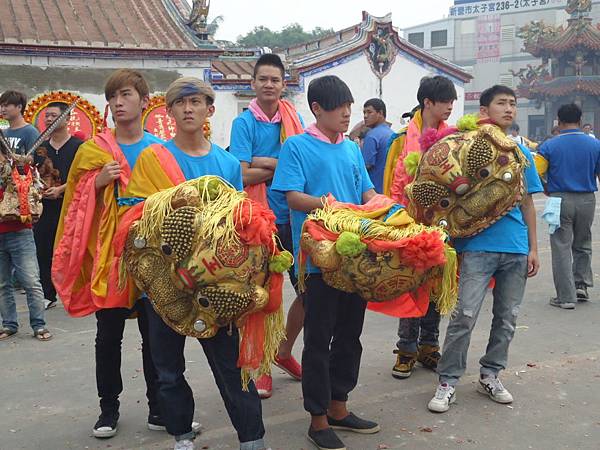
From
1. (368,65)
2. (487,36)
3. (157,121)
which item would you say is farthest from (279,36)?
(157,121)

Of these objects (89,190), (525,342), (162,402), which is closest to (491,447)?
(162,402)

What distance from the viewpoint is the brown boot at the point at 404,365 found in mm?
4547

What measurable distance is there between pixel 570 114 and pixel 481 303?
3339mm

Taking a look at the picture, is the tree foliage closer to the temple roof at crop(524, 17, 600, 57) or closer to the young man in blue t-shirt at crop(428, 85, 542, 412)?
the temple roof at crop(524, 17, 600, 57)

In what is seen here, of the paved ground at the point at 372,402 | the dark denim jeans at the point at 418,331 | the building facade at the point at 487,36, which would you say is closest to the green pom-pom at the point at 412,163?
the dark denim jeans at the point at 418,331

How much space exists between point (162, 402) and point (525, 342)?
3179 millimetres

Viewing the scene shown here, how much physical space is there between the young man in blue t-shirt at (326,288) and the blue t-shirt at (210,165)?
0.92 feet

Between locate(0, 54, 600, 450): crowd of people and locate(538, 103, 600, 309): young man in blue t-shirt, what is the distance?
248 centimetres

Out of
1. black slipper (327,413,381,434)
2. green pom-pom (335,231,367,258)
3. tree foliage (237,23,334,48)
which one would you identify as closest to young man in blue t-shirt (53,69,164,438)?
black slipper (327,413,381,434)

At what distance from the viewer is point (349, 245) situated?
3.03 m

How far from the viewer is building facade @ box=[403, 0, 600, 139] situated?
46.4 m

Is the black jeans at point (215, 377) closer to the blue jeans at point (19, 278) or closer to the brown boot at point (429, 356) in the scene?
the brown boot at point (429, 356)

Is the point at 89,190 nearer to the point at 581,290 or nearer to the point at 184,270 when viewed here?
the point at 184,270

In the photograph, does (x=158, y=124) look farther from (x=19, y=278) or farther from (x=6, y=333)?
(x=6, y=333)
